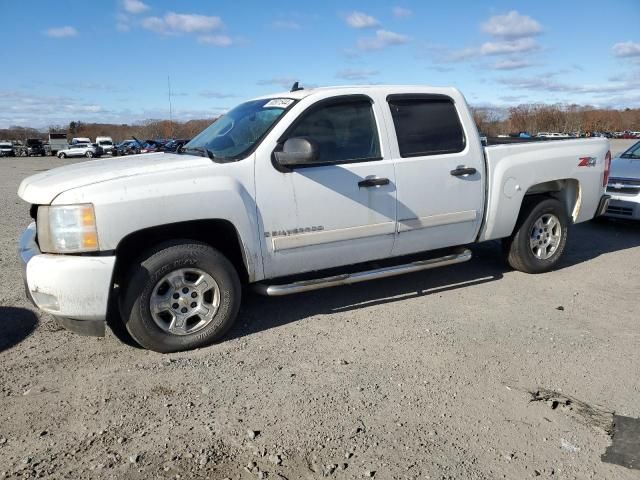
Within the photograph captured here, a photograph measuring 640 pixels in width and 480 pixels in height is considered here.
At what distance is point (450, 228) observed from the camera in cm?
520

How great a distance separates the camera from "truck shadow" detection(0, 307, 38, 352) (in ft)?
14.0

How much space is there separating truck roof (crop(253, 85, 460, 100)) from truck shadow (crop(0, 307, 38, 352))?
2.87 m

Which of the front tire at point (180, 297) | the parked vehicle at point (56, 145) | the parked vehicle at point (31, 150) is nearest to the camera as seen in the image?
the front tire at point (180, 297)

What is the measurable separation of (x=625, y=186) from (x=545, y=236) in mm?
3331

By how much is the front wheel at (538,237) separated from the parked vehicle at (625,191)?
9.27 ft

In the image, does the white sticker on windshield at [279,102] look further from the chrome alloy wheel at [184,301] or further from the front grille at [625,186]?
the front grille at [625,186]

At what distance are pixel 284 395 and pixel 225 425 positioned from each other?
47cm

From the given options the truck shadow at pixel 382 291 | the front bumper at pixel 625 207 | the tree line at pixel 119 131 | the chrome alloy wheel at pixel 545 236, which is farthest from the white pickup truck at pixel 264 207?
the tree line at pixel 119 131

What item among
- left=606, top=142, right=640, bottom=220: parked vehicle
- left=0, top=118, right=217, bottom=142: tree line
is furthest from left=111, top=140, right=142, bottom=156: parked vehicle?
left=606, top=142, right=640, bottom=220: parked vehicle

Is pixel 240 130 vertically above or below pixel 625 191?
above

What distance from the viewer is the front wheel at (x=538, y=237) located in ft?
19.4

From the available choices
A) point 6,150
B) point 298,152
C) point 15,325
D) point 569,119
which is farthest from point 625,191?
point 569,119

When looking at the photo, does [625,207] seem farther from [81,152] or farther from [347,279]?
[81,152]

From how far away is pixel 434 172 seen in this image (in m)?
4.95
